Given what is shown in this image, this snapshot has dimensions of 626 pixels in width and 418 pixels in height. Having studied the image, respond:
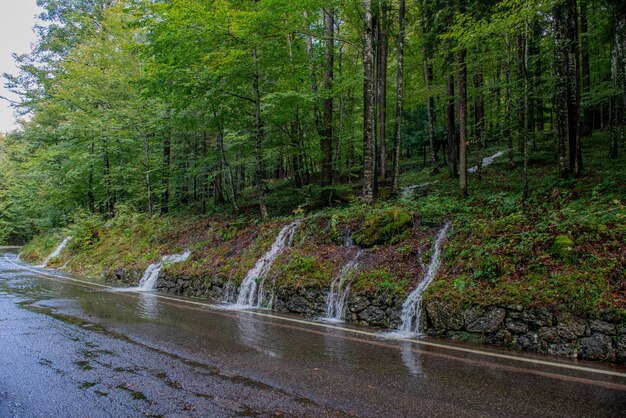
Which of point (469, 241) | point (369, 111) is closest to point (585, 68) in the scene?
point (369, 111)

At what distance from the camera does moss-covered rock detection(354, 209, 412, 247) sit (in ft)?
32.0

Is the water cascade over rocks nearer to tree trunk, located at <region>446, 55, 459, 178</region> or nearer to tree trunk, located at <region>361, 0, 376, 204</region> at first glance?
tree trunk, located at <region>361, 0, 376, 204</region>

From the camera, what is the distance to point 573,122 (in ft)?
33.7

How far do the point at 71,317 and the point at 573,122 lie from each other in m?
14.3

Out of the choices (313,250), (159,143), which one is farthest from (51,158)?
(313,250)

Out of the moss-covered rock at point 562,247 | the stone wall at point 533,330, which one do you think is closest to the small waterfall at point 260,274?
the stone wall at point 533,330

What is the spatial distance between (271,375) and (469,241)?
573 centimetres

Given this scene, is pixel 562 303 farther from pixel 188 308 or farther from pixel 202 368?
pixel 188 308

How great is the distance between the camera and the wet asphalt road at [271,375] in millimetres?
3615

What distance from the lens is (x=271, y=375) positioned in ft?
14.8

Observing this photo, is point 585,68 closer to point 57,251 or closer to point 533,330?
point 533,330

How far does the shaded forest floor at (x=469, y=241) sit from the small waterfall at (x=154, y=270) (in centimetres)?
52

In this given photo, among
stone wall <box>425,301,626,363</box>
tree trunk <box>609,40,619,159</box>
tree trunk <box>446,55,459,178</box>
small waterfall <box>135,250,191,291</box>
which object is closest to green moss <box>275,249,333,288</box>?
stone wall <box>425,301,626,363</box>

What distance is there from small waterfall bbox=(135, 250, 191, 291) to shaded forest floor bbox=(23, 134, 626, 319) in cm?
52
